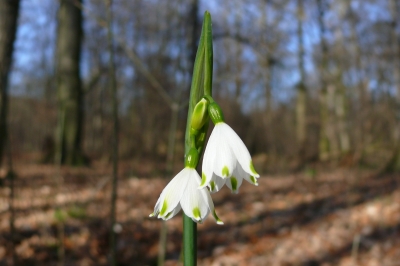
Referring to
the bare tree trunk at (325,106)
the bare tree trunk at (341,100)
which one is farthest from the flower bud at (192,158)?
the bare tree trunk at (341,100)

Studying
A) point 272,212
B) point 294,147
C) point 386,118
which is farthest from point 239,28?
point 294,147

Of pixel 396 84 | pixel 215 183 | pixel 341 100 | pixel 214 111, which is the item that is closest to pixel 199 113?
pixel 214 111

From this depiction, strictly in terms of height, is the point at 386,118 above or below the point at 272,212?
above

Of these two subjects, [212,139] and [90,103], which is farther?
[90,103]

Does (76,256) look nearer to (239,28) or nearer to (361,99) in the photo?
(239,28)

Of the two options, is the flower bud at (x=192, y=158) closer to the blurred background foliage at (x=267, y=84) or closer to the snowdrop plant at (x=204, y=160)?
the snowdrop plant at (x=204, y=160)

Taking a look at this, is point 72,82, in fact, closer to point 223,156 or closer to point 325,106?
point 325,106
